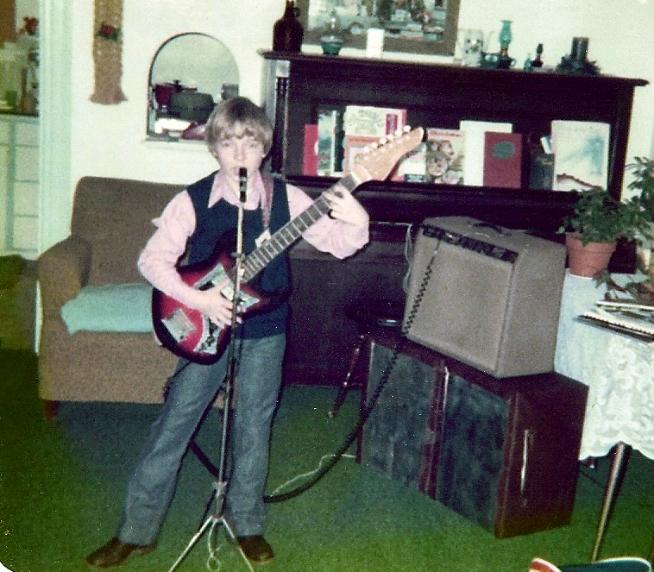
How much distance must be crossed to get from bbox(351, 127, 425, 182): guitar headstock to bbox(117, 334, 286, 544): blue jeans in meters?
0.51

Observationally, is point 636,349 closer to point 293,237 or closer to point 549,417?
point 549,417

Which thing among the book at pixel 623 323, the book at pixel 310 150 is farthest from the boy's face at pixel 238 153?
the book at pixel 310 150

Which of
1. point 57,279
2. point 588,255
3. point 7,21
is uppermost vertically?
point 7,21

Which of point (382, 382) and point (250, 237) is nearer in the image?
point (250, 237)

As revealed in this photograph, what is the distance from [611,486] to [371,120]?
193 cm

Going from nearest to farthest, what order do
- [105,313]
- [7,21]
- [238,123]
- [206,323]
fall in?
[238,123] < [206,323] < [105,313] < [7,21]

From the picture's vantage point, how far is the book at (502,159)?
3.80m

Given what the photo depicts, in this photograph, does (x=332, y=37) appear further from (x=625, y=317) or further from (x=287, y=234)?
(x=625, y=317)

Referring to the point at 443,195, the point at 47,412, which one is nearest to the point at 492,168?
the point at 443,195

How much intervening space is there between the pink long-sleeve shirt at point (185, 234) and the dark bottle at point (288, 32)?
1.55 meters

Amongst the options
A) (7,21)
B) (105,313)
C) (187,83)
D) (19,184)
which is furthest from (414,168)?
(7,21)

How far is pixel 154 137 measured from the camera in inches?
154

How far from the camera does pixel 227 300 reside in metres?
2.13

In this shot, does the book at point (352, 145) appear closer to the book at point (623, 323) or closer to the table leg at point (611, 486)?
the book at point (623, 323)
